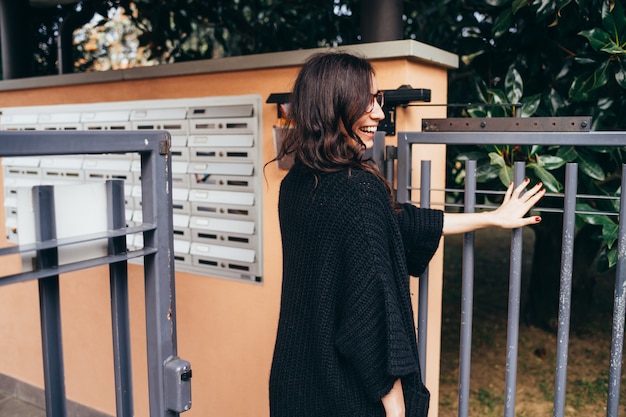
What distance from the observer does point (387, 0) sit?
258 centimetres

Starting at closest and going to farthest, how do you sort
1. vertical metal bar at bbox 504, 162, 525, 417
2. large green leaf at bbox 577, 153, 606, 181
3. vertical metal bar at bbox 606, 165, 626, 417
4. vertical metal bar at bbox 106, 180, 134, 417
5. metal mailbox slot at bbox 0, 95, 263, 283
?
1. vertical metal bar at bbox 106, 180, 134, 417
2. vertical metal bar at bbox 606, 165, 626, 417
3. vertical metal bar at bbox 504, 162, 525, 417
4. large green leaf at bbox 577, 153, 606, 181
5. metal mailbox slot at bbox 0, 95, 263, 283

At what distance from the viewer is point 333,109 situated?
5.86 feet

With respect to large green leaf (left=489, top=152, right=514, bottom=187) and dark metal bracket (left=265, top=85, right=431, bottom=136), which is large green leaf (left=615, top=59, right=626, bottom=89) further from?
dark metal bracket (left=265, top=85, right=431, bottom=136)

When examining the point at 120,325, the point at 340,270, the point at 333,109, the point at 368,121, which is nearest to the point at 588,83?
the point at 368,121

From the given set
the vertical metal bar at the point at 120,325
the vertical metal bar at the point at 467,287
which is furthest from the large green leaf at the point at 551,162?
the vertical metal bar at the point at 120,325

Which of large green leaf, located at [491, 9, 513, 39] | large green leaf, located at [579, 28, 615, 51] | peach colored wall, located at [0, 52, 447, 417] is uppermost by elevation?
large green leaf, located at [491, 9, 513, 39]

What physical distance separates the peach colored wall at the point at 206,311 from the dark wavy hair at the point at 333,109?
0.72 m

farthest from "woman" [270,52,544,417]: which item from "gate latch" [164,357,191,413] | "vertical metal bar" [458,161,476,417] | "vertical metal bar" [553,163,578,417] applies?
"vertical metal bar" [553,163,578,417]

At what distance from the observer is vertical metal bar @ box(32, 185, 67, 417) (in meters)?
1.46

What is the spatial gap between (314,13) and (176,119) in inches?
85.6

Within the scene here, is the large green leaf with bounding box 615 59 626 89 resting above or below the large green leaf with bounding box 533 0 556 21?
below

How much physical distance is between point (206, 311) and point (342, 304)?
5.27 ft

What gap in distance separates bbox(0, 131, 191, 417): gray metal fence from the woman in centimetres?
38

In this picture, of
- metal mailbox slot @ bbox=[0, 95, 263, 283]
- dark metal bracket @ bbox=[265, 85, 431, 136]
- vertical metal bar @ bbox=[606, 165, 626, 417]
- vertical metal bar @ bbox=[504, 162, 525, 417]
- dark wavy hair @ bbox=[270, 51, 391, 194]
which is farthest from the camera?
metal mailbox slot @ bbox=[0, 95, 263, 283]
